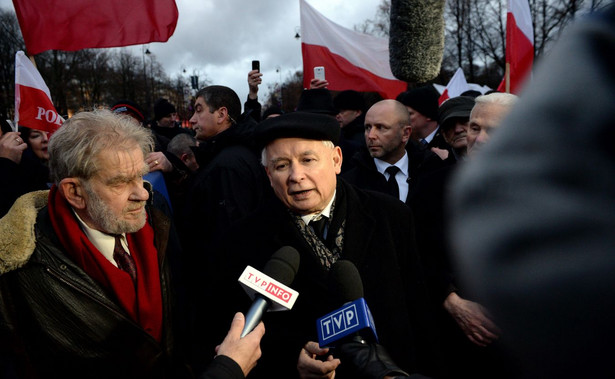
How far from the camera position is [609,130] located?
409mm

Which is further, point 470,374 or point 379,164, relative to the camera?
point 379,164

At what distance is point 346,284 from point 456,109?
120 inches

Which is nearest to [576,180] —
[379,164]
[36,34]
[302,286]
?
[302,286]

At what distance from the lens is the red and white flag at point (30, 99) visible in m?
4.11

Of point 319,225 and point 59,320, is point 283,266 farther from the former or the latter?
point 59,320

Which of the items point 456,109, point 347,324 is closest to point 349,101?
point 456,109

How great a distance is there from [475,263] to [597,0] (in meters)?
0.37

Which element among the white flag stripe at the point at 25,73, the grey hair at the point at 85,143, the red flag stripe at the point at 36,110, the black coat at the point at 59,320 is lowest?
the black coat at the point at 59,320

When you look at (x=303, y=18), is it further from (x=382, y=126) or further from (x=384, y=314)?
(x=384, y=314)

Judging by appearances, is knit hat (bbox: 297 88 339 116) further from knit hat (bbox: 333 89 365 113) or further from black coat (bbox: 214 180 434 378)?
black coat (bbox: 214 180 434 378)

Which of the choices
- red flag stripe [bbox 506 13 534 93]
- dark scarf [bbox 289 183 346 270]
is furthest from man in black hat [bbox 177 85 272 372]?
red flag stripe [bbox 506 13 534 93]

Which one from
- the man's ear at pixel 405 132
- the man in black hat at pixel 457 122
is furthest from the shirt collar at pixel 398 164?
the man in black hat at pixel 457 122

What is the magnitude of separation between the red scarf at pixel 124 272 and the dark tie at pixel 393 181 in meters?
2.16

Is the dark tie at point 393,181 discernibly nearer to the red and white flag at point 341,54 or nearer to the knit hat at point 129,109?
the red and white flag at point 341,54
